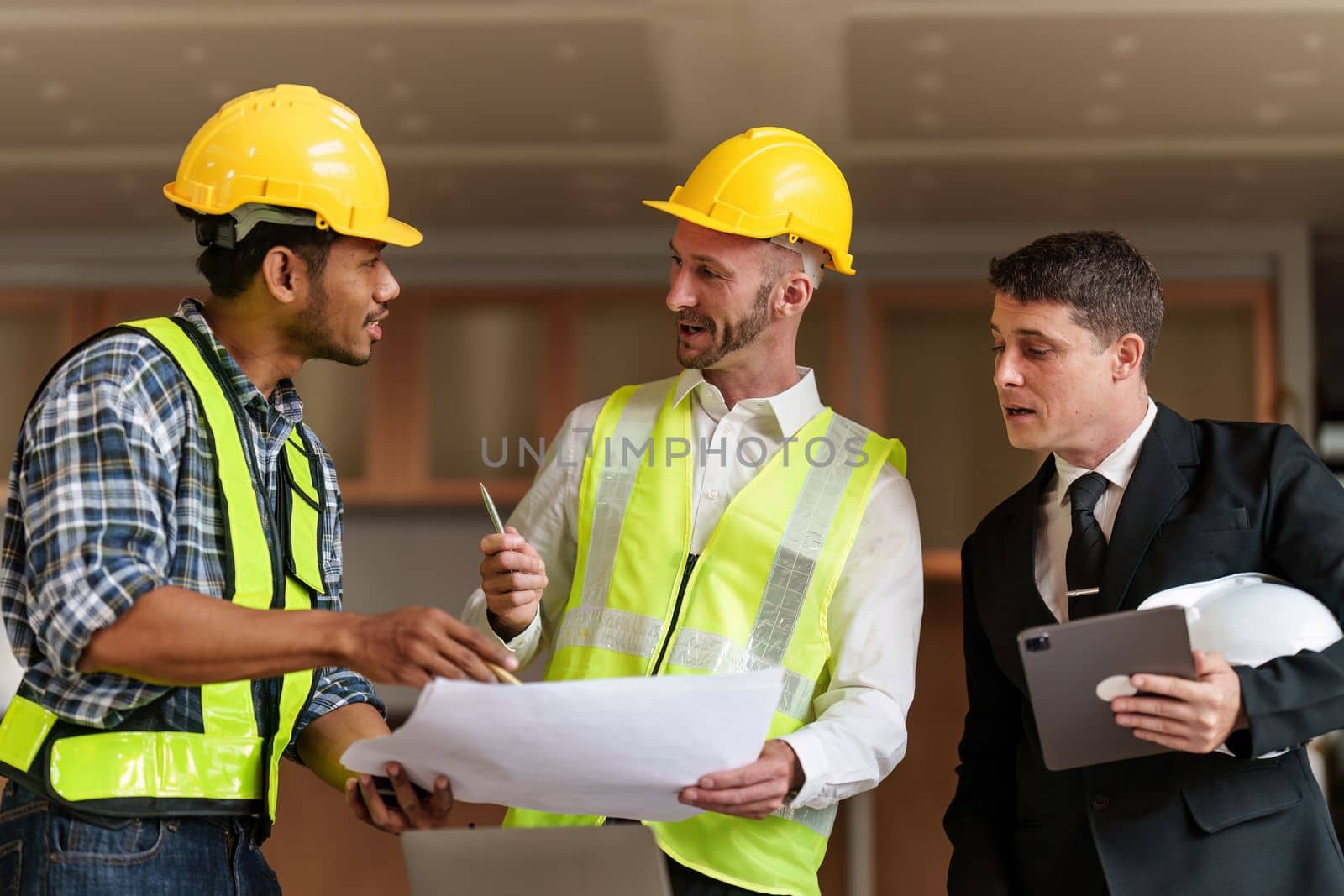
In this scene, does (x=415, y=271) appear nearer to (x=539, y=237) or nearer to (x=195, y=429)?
(x=539, y=237)

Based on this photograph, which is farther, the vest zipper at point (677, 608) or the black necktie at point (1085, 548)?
the vest zipper at point (677, 608)

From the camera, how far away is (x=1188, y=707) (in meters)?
1.65

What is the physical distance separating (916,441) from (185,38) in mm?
3009

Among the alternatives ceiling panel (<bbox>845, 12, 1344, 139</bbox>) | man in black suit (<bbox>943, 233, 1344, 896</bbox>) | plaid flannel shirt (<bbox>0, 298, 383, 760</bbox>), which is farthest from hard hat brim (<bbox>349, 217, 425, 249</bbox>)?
ceiling panel (<bbox>845, 12, 1344, 139</bbox>)

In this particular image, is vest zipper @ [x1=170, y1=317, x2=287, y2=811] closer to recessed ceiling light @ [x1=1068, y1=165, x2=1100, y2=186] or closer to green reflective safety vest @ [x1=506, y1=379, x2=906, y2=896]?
green reflective safety vest @ [x1=506, y1=379, x2=906, y2=896]

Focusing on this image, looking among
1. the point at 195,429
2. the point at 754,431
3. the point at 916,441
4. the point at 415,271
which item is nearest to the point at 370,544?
the point at 415,271

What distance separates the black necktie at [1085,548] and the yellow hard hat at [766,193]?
1.79 ft

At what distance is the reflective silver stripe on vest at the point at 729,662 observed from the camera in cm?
208

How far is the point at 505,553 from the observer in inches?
75.0

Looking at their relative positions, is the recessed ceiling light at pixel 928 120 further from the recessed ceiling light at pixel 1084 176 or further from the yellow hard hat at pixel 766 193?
the yellow hard hat at pixel 766 193

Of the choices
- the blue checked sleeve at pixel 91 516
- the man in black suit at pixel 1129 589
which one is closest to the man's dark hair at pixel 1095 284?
the man in black suit at pixel 1129 589

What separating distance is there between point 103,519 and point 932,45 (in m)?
3.00

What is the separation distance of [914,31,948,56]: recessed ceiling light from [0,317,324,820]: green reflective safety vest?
2.59 meters

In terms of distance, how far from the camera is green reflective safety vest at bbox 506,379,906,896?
2033 millimetres
